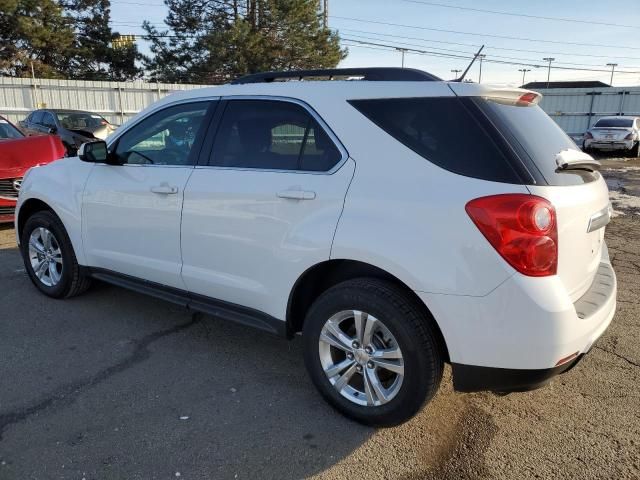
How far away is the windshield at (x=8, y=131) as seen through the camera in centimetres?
827

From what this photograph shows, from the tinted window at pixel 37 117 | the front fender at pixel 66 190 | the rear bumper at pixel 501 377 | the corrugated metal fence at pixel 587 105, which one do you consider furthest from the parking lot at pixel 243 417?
the corrugated metal fence at pixel 587 105

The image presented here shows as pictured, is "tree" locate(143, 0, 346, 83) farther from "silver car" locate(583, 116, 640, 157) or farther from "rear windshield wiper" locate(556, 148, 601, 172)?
"rear windshield wiper" locate(556, 148, 601, 172)

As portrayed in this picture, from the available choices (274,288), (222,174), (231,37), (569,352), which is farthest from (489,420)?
(231,37)

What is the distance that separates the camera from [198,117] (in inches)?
141

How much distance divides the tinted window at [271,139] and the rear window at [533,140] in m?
0.84

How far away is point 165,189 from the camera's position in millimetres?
3521

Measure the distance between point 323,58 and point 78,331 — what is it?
3006 cm

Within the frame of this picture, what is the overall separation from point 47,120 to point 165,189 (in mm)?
13124

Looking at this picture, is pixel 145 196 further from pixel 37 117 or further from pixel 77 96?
pixel 77 96

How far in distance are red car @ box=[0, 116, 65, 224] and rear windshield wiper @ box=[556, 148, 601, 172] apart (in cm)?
666

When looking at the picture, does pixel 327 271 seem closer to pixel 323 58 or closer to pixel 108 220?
pixel 108 220

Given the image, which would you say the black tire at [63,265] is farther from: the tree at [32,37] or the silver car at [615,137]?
the tree at [32,37]

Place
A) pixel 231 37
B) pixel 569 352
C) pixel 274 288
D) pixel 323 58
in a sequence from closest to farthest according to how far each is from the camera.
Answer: pixel 569 352 → pixel 274 288 → pixel 231 37 → pixel 323 58

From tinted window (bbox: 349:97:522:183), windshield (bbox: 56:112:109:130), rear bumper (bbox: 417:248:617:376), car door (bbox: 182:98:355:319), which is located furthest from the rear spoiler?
windshield (bbox: 56:112:109:130)
